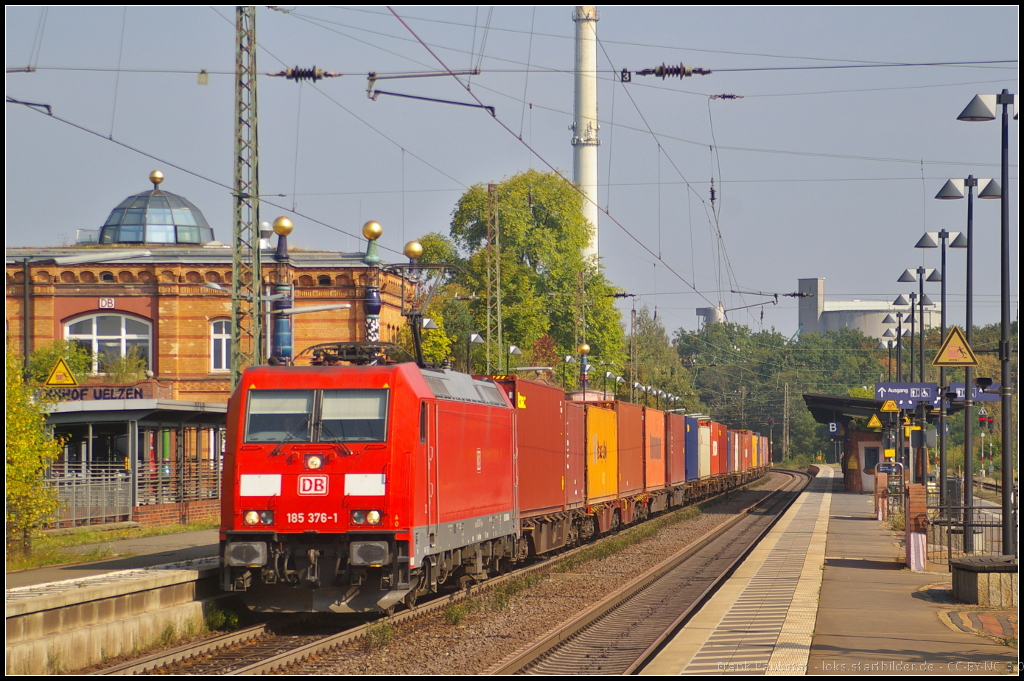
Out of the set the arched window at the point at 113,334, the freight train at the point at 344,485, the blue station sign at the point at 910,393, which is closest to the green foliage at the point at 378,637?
the freight train at the point at 344,485

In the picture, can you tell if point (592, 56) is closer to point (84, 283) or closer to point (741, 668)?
point (84, 283)

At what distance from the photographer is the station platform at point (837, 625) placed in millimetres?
10930

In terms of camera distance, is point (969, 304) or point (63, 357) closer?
point (969, 304)

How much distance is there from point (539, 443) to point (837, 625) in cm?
842

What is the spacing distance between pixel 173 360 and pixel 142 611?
37844mm

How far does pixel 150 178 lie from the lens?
199ft

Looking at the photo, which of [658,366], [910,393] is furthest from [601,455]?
[658,366]

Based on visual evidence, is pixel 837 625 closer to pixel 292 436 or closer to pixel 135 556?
pixel 292 436

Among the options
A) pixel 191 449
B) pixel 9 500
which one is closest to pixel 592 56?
pixel 191 449

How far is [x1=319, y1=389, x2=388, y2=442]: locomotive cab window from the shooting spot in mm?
13875

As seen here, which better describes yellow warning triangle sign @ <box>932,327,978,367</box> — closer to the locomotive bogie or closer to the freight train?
the freight train

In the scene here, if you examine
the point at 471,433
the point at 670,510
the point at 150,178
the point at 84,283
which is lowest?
the point at 670,510

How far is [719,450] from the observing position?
55.6 metres

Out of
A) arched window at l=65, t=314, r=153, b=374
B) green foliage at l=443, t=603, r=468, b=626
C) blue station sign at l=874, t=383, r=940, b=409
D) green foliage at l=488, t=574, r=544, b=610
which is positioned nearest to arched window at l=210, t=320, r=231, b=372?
arched window at l=65, t=314, r=153, b=374
